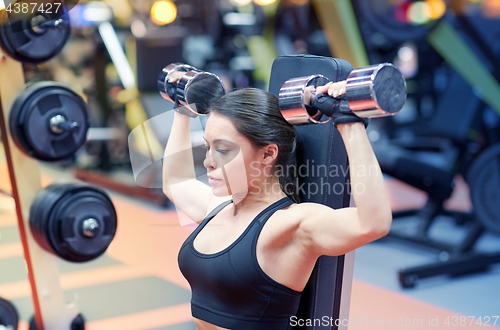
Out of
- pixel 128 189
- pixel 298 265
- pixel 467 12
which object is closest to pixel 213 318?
pixel 298 265

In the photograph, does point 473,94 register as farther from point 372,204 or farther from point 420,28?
point 372,204

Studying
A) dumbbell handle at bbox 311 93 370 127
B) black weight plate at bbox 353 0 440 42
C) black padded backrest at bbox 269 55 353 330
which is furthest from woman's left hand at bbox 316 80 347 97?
black weight plate at bbox 353 0 440 42

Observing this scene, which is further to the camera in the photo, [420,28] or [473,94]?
[473,94]

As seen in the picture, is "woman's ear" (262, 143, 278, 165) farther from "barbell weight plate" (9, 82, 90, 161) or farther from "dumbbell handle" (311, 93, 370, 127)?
"barbell weight plate" (9, 82, 90, 161)

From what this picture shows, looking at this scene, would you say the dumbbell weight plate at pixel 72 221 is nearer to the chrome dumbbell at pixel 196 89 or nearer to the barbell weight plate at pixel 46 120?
the barbell weight plate at pixel 46 120

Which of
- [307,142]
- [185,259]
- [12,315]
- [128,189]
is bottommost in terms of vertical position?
[128,189]

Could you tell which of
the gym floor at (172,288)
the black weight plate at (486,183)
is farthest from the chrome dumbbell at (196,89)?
the black weight plate at (486,183)

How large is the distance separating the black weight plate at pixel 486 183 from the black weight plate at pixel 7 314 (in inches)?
110

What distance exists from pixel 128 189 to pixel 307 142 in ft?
13.8

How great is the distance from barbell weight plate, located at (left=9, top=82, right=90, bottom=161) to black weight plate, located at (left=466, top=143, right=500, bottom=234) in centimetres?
248

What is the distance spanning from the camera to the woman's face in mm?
1165

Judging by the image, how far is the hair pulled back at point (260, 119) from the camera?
117cm

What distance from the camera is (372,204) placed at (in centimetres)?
88

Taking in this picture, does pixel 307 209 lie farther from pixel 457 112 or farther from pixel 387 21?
pixel 457 112
